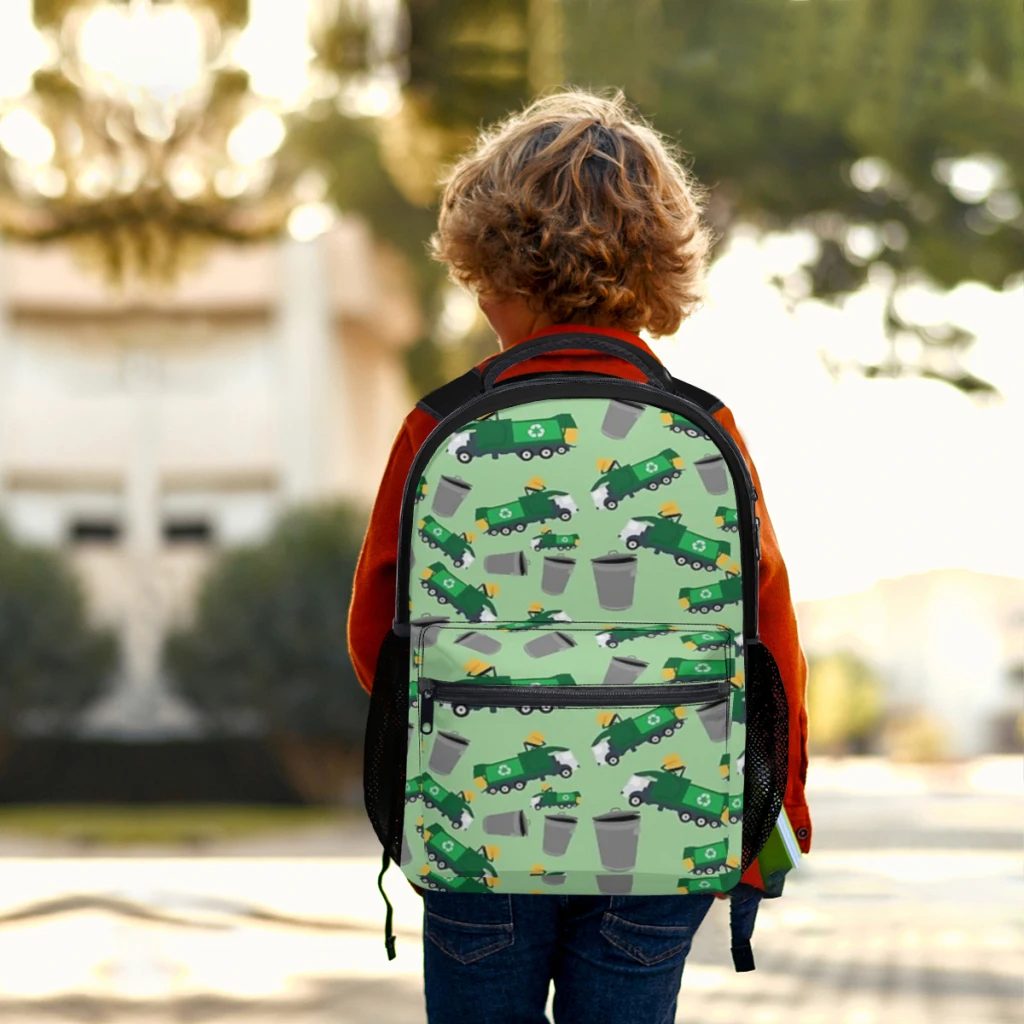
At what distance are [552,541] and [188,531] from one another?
25508mm

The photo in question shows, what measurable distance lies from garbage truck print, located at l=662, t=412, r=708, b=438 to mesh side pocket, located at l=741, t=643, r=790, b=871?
0.28m

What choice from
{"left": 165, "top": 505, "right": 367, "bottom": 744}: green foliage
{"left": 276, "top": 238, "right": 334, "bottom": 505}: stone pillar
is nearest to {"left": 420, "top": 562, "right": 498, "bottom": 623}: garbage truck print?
{"left": 165, "top": 505, "right": 367, "bottom": 744}: green foliage

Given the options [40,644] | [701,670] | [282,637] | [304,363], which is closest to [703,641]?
[701,670]

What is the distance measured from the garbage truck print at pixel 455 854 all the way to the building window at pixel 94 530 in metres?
24.1

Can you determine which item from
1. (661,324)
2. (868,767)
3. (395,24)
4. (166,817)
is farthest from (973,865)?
(868,767)

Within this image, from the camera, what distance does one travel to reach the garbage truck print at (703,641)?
6.12 feet

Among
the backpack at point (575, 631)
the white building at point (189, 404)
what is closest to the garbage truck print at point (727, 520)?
the backpack at point (575, 631)

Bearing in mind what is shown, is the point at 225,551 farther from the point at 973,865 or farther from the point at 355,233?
the point at 973,865

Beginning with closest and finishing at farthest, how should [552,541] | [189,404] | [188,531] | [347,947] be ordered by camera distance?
[552,541] → [347,947] → [189,404] → [188,531]

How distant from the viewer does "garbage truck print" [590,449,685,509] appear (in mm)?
1844

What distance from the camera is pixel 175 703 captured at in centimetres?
2175

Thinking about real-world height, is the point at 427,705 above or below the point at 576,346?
below

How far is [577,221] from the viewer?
1.93 meters

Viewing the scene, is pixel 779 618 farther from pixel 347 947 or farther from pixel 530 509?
pixel 347 947
